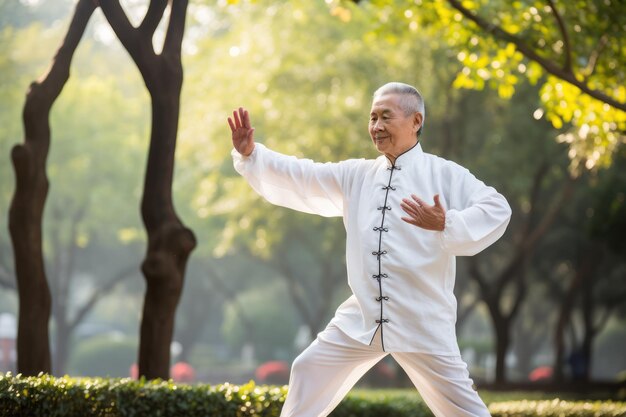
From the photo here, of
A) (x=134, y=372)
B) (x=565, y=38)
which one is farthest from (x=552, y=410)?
(x=134, y=372)

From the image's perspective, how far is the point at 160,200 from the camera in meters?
8.77

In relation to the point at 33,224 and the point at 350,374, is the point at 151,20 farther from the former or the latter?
the point at 350,374

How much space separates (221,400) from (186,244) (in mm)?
1431

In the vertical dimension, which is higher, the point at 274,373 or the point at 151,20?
the point at 151,20

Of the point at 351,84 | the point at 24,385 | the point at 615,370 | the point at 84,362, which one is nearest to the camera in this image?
the point at 24,385

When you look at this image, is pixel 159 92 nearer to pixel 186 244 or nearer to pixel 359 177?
pixel 186 244

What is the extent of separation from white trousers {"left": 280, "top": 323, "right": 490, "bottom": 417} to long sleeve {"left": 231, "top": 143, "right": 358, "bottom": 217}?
0.81m

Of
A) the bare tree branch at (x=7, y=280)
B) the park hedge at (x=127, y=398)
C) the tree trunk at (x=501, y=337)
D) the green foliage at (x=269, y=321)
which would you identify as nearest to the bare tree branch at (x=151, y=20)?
the park hedge at (x=127, y=398)

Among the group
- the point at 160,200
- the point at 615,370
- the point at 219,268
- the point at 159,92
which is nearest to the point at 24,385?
the point at 160,200

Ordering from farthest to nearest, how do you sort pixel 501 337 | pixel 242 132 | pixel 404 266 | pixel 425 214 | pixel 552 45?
pixel 501 337
pixel 552 45
pixel 242 132
pixel 404 266
pixel 425 214

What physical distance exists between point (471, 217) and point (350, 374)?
45.1 inches

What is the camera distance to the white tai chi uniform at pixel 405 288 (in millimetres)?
5582

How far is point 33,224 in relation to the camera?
8.76 m

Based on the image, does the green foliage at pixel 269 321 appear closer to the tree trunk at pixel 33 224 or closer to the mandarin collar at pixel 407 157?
the tree trunk at pixel 33 224
